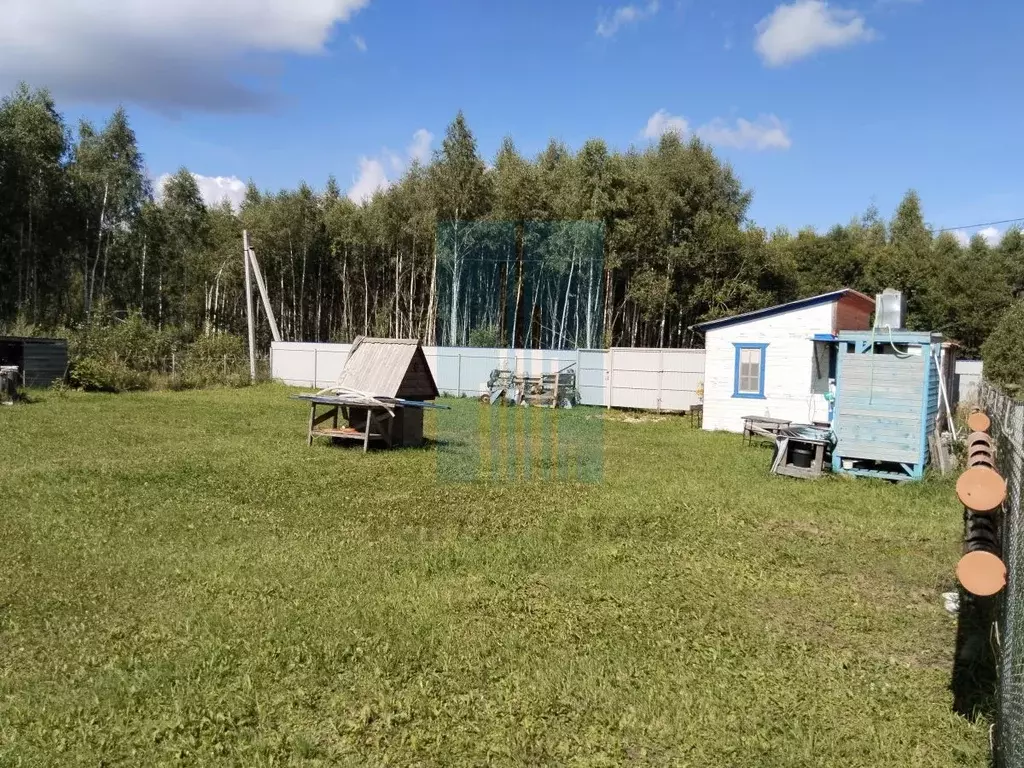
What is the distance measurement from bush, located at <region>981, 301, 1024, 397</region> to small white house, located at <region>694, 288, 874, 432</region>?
946 cm

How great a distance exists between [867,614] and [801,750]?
2.17m

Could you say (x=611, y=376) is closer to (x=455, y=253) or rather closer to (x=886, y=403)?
(x=455, y=253)

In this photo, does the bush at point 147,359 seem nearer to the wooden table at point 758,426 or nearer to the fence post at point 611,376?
the fence post at point 611,376

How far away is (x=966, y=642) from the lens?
479cm

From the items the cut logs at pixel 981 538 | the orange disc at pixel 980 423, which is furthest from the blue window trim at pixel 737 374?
the cut logs at pixel 981 538

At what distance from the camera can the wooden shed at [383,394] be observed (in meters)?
12.2

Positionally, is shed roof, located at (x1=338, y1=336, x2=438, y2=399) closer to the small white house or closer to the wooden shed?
the wooden shed

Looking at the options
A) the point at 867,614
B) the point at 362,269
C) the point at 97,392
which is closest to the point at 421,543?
the point at 867,614

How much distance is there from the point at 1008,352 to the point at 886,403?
Answer: 1701 centimetres

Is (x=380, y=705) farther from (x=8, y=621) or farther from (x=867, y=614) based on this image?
(x=867, y=614)

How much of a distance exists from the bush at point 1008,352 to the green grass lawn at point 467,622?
1670 cm

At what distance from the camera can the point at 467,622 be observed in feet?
16.8

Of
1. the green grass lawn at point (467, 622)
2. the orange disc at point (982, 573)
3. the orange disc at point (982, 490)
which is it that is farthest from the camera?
the green grass lawn at point (467, 622)

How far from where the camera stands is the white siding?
15.9 m
